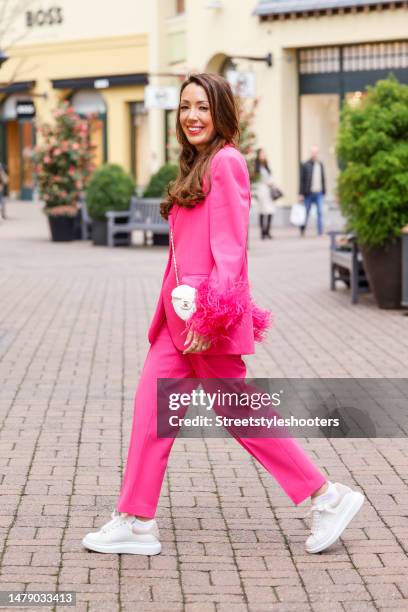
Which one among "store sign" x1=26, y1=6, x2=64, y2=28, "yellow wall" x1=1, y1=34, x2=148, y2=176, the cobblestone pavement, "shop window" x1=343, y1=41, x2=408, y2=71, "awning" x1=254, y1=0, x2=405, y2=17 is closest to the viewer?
the cobblestone pavement

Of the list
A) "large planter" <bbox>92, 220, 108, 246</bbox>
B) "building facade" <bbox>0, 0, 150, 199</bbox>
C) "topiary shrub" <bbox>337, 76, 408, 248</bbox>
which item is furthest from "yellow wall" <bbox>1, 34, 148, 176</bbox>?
"topiary shrub" <bbox>337, 76, 408, 248</bbox>

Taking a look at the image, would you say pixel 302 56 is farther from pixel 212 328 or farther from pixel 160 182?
pixel 212 328

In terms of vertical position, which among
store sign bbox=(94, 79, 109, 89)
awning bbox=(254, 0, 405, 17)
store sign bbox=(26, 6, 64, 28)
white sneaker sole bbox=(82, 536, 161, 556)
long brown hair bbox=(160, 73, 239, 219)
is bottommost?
white sneaker sole bbox=(82, 536, 161, 556)

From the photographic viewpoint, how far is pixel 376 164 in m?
12.8

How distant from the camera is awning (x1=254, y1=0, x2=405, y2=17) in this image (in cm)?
2744

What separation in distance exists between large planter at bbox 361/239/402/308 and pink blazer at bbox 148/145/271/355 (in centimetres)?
816

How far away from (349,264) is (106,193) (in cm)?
917

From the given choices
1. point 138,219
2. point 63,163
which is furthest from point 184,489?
point 63,163

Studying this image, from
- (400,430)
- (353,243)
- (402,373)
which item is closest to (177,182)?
(400,430)

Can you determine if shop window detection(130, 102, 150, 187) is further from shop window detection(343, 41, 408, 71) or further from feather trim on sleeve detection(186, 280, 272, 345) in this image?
feather trim on sleeve detection(186, 280, 272, 345)

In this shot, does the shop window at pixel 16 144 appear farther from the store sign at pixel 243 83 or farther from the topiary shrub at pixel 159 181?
the topiary shrub at pixel 159 181

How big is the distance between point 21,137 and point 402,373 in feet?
117

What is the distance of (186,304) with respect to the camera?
463 cm

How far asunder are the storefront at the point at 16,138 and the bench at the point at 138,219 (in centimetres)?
1857
